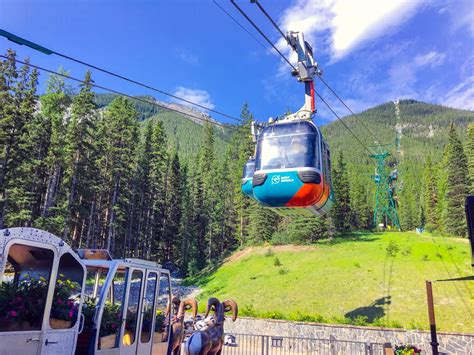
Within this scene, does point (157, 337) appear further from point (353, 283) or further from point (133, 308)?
point (353, 283)

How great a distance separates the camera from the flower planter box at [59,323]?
5.39 metres

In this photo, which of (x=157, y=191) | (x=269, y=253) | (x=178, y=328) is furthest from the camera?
(x=157, y=191)

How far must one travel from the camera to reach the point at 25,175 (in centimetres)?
3259

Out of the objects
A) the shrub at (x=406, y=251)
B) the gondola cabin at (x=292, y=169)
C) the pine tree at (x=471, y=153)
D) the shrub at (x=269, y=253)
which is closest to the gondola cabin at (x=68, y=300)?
the gondola cabin at (x=292, y=169)

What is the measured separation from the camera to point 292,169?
10.9 meters

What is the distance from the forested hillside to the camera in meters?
32.8

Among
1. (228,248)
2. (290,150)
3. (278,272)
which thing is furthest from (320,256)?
(290,150)

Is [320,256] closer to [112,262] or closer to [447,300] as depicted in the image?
[447,300]

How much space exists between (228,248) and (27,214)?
3369 cm

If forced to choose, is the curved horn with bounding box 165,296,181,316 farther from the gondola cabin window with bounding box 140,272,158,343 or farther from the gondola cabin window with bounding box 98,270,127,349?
the gondola cabin window with bounding box 98,270,127,349

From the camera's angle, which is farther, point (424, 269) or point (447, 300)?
point (424, 269)

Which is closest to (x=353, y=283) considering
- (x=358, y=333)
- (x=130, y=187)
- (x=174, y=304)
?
(x=358, y=333)

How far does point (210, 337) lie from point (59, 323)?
4.09m

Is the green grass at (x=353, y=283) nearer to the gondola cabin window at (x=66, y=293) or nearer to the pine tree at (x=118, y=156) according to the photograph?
the pine tree at (x=118, y=156)
